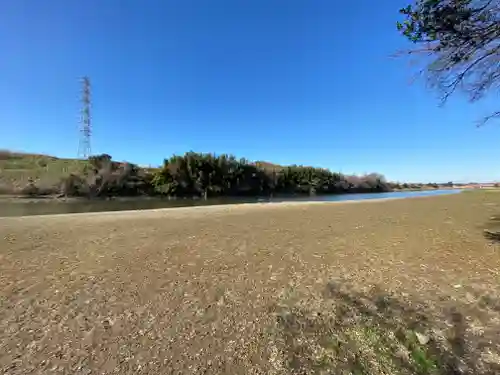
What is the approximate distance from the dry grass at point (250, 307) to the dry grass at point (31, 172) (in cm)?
3655

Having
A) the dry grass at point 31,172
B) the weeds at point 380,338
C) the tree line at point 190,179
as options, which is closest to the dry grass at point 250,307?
the weeds at point 380,338

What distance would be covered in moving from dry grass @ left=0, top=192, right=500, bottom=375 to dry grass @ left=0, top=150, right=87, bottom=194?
120 feet

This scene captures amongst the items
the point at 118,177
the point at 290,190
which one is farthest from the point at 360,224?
the point at 290,190

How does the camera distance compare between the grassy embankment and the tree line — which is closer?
the grassy embankment

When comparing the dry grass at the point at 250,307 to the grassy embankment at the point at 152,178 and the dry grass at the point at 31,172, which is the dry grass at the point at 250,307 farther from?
the dry grass at the point at 31,172

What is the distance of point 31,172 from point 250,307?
4827 centimetres

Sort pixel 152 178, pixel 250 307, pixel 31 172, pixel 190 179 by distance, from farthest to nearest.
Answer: pixel 190 179 < pixel 152 178 < pixel 31 172 < pixel 250 307

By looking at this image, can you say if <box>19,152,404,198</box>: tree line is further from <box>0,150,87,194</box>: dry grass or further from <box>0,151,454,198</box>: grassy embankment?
<box>0,150,87,194</box>: dry grass

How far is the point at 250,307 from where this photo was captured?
12.3ft

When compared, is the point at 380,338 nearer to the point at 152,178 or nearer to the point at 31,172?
the point at 152,178

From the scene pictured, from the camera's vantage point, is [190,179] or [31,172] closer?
[31,172]

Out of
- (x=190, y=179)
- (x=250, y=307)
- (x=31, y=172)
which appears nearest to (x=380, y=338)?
(x=250, y=307)

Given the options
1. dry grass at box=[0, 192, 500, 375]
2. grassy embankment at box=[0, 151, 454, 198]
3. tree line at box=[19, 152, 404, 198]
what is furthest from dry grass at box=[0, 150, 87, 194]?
dry grass at box=[0, 192, 500, 375]

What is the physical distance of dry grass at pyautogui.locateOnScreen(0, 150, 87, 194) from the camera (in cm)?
3581
